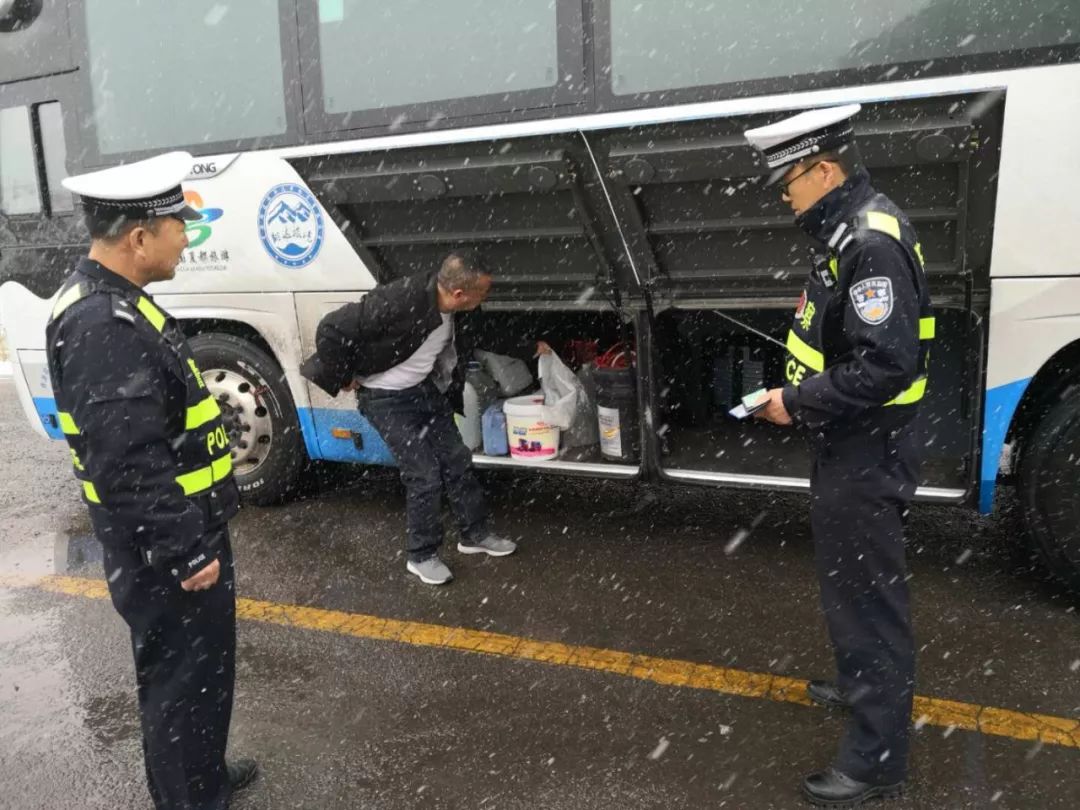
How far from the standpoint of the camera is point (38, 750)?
3117 mm

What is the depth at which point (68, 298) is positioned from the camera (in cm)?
224

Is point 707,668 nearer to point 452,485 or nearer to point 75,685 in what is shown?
point 452,485

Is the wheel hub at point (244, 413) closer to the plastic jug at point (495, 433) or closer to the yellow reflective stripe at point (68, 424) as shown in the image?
the plastic jug at point (495, 433)

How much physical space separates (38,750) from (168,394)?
1.61 m

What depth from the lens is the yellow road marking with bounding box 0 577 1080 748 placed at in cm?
291

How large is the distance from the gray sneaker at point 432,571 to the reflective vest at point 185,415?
186 cm

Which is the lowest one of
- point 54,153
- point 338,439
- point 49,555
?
point 49,555

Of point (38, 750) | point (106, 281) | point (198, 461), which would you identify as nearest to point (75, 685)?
point (38, 750)

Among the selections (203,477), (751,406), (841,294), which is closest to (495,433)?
(751,406)

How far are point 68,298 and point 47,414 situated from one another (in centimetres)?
368

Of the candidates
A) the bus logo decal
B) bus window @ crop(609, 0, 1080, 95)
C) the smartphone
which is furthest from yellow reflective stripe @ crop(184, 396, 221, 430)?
the bus logo decal

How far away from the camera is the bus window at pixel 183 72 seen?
438 centimetres

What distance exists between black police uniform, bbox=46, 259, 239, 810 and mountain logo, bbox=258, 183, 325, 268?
6.94 feet

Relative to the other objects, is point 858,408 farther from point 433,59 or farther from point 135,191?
point 433,59
